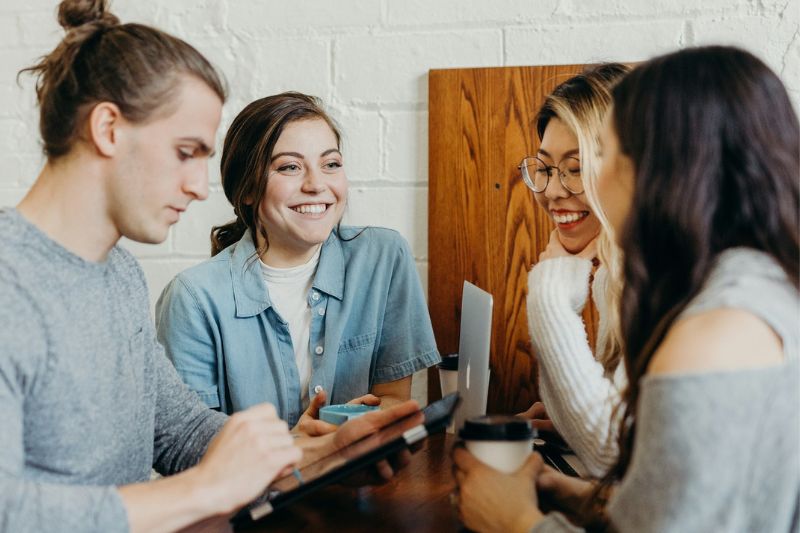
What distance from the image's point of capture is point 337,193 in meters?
1.63

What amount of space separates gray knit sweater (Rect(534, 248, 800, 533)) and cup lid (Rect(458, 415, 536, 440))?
0.21m

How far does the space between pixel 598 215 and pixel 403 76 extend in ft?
2.01

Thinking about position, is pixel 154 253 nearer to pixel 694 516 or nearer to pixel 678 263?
pixel 678 263

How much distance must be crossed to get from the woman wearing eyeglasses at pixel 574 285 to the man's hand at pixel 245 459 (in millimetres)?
440

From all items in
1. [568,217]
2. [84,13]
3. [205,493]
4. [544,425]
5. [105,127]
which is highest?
[84,13]

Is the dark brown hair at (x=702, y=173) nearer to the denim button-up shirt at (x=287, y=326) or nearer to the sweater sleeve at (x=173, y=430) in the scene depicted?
the sweater sleeve at (x=173, y=430)

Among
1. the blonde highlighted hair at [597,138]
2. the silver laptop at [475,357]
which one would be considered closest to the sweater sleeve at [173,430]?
the silver laptop at [475,357]

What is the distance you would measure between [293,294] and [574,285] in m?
0.57

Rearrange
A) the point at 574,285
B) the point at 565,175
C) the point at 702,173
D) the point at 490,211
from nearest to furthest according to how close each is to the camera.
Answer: the point at 702,173
the point at 574,285
the point at 565,175
the point at 490,211

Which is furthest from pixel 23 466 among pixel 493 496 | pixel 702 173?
pixel 702 173

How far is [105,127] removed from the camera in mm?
943

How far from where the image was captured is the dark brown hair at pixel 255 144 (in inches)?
62.3

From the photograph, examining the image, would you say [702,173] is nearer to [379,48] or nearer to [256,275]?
[256,275]

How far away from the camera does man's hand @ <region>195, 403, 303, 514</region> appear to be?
86cm
